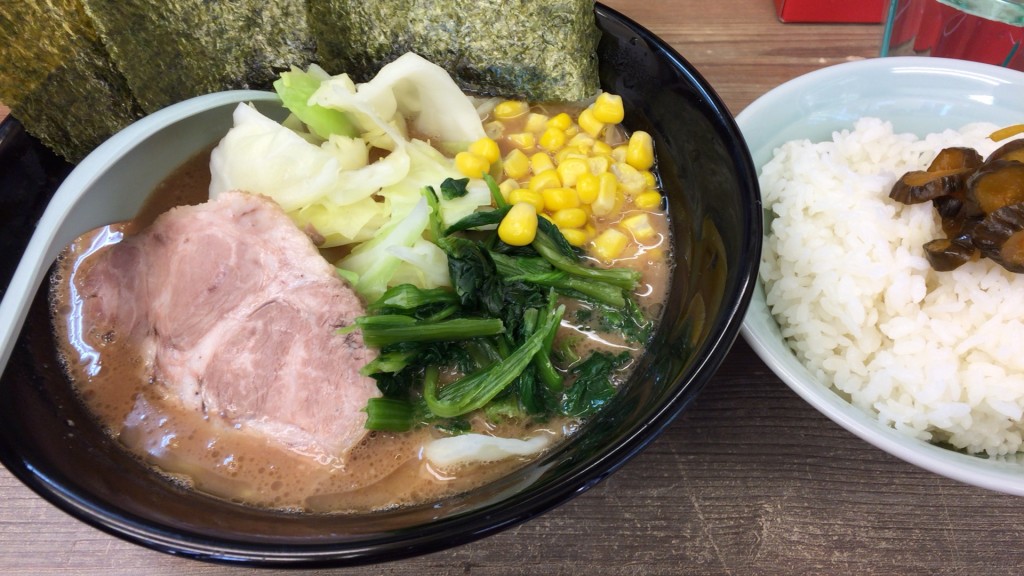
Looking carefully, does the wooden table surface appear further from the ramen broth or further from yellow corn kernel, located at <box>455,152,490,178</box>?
yellow corn kernel, located at <box>455,152,490,178</box>

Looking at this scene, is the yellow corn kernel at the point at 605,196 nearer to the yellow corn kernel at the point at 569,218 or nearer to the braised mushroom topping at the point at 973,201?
the yellow corn kernel at the point at 569,218

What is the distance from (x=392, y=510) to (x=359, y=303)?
1.34ft

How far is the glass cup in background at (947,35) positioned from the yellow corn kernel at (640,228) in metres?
1.16

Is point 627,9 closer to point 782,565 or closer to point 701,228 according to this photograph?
point 701,228

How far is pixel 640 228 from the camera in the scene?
155cm

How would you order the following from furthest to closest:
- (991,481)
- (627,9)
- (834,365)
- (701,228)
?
(627,9)
(701,228)
(834,365)
(991,481)

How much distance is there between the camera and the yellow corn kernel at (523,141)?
1755 mm

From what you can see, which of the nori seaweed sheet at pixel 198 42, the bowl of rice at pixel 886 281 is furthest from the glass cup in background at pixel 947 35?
the nori seaweed sheet at pixel 198 42

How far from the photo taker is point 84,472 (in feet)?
3.49

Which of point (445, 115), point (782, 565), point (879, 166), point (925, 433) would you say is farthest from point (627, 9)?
point (782, 565)

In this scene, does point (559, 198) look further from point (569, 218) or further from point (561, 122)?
point (561, 122)

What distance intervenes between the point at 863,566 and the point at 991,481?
11.2 inches

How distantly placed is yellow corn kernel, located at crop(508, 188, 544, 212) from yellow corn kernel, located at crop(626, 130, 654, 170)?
266mm

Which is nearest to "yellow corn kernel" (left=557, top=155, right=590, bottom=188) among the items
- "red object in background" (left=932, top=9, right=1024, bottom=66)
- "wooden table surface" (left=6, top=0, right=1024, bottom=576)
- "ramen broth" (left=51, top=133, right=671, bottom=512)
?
"ramen broth" (left=51, top=133, right=671, bottom=512)
